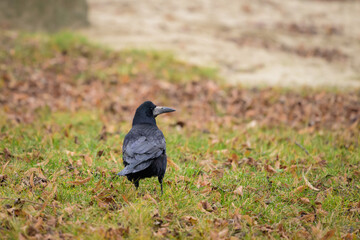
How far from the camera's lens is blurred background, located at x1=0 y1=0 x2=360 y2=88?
34.9ft

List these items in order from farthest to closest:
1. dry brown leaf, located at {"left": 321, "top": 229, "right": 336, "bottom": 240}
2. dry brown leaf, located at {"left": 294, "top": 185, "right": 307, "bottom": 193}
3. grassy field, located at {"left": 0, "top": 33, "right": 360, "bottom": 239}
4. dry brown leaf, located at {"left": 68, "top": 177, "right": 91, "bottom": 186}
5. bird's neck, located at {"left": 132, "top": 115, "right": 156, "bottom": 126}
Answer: bird's neck, located at {"left": 132, "top": 115, "right": 156, "bottom": 126}, dry brown leaf, located at {"left": 294, "top": 185, "right": 307, "bottom": 193}, dry brown leaf, located at {"left": 68, "top": 177, "right": 91, "bottom": 186}, grassy field, located at {"left": 0, "top": 33, "right": 360, "bottom": 239}, dry brown leaf, located at {"left": 321, "top": 229, "right": 336, "bottom": 240}

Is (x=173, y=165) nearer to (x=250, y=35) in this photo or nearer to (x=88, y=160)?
(x=88, y=160)

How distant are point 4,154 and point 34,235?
1908 millimetres

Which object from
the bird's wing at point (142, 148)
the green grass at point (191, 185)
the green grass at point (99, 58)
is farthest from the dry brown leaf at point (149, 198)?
the green grass at point (99, 58)

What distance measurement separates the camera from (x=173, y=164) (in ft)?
15.5

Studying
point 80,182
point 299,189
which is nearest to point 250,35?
point 299,189

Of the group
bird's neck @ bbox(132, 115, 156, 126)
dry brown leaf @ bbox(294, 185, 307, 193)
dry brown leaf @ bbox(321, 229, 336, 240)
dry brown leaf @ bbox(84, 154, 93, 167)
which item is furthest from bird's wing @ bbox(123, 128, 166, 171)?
dry brown leaf @ bbox(321, 229, 336, 240)

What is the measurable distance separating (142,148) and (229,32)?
10.5 m

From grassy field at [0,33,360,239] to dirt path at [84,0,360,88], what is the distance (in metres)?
1.72

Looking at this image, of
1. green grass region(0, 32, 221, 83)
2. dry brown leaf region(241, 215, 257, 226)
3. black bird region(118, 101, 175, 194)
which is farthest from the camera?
green grass region(0, 32, 221, 83)

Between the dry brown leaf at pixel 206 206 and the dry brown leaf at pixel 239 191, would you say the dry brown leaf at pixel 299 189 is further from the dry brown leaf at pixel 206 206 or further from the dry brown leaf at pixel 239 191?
the dry brown leaf at pixel 206 206

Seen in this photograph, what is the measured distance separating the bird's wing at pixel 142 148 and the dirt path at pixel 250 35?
5.98 meters

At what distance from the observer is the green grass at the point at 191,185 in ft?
11.2

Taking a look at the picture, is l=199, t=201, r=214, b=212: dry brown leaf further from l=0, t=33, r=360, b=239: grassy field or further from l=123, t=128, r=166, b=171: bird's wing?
l=123, t=128, r=166, b=171: bird's wing
